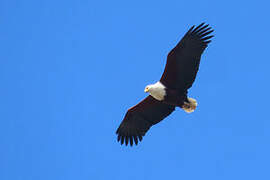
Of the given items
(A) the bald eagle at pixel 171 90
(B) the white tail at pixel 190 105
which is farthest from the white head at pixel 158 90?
(B) the white tail at pixel 190 105

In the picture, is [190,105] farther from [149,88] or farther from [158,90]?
[149,88]

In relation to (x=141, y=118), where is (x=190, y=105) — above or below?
below

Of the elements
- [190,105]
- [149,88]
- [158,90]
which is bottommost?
[190,105]

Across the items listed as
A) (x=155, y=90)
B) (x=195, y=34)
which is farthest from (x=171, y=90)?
(x=195, y=34)

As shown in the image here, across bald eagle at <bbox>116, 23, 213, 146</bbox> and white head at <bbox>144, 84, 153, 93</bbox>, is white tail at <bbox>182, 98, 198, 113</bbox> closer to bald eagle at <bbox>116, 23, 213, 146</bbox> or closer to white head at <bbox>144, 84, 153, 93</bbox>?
bald eagle at <bbox>116, 23, 213, 146</bbox>

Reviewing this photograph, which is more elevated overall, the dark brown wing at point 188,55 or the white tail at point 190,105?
the dark brown wing at point 188,55

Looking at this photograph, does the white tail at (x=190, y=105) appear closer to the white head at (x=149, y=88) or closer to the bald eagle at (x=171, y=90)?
the bald eagle at (x=171, y=90)

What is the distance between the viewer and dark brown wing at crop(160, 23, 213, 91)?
15.8 metres

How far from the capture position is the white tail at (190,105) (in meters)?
16.6

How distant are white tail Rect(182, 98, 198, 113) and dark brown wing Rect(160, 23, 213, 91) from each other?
2.32ft

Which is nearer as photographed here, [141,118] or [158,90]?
[158,90]

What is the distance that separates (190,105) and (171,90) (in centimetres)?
80

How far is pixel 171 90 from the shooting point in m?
16.3

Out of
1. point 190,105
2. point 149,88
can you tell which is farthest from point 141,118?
point 190,105
